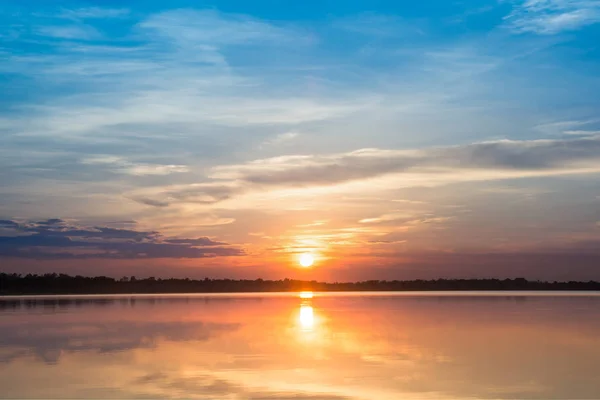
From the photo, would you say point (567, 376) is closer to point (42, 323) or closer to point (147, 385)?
point (147, 385)

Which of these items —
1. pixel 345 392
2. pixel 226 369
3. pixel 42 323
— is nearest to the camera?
pixel 345 392

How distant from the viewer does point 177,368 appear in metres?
20.8

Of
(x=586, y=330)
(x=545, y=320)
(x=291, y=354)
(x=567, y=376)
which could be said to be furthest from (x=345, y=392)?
(x=545, y=320)

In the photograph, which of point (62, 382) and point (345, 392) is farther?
point (62, 382)

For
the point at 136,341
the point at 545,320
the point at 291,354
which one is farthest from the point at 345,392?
the point at 545,320

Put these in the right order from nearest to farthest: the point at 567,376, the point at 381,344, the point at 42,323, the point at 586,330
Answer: the point at 567,376 → the point at 381,344 → the point at 586,330 → the point at 42,323

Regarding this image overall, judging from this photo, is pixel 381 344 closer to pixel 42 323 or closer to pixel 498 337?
pixel 498 337

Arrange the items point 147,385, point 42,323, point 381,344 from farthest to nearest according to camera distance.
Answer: point 42,323, point 381,344, point 147,385

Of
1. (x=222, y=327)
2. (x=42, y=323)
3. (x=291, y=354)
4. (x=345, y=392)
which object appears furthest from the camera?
(x=42, y=323)

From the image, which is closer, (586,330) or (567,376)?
(567,376)

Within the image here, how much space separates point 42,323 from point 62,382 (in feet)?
74.9

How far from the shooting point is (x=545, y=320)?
40.1 meters

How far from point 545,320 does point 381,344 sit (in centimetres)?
1660

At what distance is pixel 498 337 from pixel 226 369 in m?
13.4
